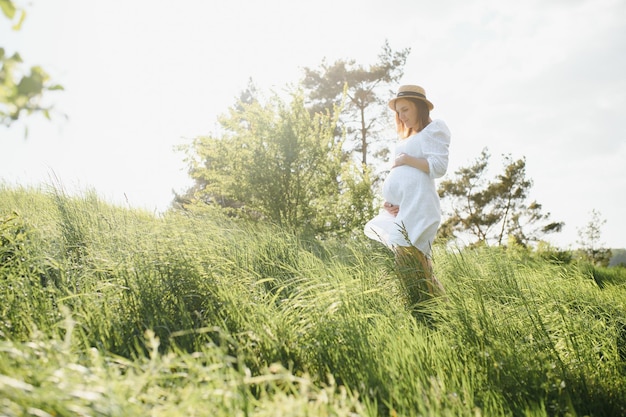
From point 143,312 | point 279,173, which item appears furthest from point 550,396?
point 279,173

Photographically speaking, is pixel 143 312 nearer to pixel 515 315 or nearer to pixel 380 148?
pixel 515 315

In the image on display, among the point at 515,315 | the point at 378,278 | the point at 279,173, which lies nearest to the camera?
the point at 515,315

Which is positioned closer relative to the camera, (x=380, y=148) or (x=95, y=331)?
(x=95, y=331)

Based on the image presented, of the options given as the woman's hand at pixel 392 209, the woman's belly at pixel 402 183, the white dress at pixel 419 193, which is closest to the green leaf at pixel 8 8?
the white dress at pixel 419 193

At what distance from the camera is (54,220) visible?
533cm

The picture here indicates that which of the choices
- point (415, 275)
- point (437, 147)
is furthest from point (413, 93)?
point (415, 275)

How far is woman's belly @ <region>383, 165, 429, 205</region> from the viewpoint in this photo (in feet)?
13.1

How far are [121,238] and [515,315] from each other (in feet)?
9.84

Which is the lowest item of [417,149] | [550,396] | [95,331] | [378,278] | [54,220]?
[550,396]

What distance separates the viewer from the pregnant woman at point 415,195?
12.4 feet

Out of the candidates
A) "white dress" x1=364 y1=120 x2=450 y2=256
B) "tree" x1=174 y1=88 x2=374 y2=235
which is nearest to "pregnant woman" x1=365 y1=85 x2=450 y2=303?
"white dress" x1=364 y1=120 x2=450 y2=256

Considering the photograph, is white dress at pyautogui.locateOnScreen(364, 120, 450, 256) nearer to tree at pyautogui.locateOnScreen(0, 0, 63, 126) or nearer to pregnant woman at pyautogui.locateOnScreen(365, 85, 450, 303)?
pregnant woman at pyautogui.locateOnScreen(365, 85, 450, 303)

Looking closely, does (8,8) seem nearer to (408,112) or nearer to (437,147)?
(437,147)

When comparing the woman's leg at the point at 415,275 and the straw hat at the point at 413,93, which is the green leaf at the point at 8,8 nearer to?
the woman's leg at the point at 415,275
